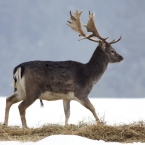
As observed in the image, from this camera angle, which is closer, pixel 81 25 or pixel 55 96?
pixel 55 96

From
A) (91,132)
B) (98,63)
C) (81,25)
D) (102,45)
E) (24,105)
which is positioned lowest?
(91,132)

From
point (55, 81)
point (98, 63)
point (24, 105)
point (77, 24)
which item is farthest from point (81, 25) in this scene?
point (24, 105)

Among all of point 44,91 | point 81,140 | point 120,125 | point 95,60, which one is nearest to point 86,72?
point 95,60

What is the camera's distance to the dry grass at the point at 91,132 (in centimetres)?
758

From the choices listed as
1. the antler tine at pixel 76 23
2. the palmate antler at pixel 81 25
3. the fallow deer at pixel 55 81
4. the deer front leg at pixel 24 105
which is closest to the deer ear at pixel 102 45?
the fallow deer at pixel 55 81

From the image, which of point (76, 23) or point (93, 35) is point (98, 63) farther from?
point (76, 23)

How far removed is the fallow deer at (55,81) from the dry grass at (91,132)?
2.36 feet

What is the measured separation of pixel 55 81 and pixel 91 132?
1.81 meters

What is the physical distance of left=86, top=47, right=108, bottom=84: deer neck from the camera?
31.9 ft

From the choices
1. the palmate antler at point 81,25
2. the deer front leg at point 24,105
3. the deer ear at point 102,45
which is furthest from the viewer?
the palmate antler at point 81,25

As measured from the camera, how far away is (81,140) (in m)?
6.01

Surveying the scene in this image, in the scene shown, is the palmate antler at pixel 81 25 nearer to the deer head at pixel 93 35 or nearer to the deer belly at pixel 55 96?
the deer head at pixel 93 35

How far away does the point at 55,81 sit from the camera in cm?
906

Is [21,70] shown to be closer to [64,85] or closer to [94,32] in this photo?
[64,85]
